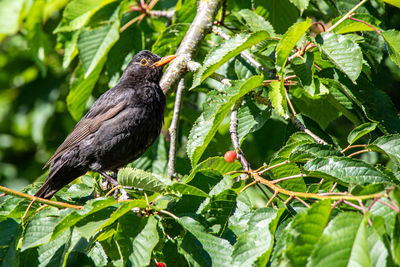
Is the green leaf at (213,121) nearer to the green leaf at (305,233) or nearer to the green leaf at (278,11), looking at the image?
the green leaf at (305,233)

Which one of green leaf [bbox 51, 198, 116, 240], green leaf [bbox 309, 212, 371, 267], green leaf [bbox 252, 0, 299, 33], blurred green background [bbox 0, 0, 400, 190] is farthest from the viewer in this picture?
blurred green background [bbox 0, 0, 400, 190]

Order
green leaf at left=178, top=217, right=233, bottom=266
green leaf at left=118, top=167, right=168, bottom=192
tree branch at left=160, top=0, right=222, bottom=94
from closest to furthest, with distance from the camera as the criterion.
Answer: green leaf at left=178, top=217, right=233, bottom=266, green leaf at left=118, top=167, right=168, bottom=192, tree branch at left=160, top=0, right=222, bottom=94

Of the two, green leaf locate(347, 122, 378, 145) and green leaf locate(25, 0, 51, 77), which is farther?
green leaf locate(25, 0, 51, 77)

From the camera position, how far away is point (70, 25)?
4270 mm

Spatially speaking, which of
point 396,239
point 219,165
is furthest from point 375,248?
point 219,165

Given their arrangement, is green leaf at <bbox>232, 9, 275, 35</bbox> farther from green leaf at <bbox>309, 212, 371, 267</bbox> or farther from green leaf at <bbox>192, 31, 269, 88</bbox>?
green leaf at <bbox>309, 212, 371, 267</bbox>

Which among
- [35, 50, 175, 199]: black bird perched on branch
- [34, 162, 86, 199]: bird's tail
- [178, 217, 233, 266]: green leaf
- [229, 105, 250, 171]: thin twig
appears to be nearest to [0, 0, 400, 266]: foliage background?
[178, 217, 233, 266]: green leaf

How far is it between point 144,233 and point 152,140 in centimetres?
214

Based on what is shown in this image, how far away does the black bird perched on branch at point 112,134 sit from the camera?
13.5 feet

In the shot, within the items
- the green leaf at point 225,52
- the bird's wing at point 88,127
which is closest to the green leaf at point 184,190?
the green leaf at point 225,52

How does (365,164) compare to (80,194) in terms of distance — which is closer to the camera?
(365,164)

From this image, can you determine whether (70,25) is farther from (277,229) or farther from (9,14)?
(277,229)

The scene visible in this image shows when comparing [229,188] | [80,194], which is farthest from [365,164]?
[80,194]

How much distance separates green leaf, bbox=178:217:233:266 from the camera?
7.08 ft
